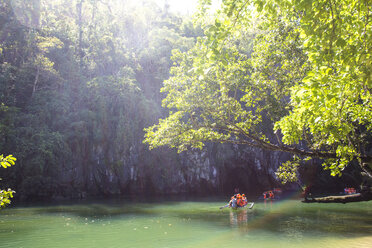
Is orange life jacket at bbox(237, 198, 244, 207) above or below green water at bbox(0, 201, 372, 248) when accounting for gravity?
above

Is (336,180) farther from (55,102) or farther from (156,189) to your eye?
(55,102)

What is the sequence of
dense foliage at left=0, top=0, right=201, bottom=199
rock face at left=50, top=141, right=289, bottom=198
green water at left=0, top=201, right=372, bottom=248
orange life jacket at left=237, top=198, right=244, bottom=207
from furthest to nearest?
rock face at left=50, top=141, right=289, bottom=198, dense foliage at left=0, top=0, right=201, bottom=199, orange life jacket at left=237, top=198, right=244, bottom=207, green water at left=0, top=201, right=372, bottom=248

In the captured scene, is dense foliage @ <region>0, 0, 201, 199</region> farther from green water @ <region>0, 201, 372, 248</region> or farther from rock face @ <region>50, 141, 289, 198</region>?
green water @ <region>0, 201, 372, 248</region>

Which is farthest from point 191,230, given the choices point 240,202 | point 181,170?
point 181,170

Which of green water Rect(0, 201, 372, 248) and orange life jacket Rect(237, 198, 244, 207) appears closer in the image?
green water Rect(0, 201, 372, 248)

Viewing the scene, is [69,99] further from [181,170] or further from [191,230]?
[191,230]

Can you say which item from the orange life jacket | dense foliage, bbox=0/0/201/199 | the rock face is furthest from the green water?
the rock face

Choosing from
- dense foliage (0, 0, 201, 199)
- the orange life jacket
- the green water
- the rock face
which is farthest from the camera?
the rock face

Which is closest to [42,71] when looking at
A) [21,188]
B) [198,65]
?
[21,188]

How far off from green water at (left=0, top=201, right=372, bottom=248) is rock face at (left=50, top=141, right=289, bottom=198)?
14.8 m

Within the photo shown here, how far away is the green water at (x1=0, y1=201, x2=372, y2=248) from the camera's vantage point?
987cm

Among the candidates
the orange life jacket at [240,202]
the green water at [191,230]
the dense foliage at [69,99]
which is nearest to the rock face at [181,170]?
the dense foliage at [69,99]

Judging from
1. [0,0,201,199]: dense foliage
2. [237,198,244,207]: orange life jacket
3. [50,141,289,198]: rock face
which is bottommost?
[237,198,244,207]: orange life jacket

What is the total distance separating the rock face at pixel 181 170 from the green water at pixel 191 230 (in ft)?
48.5
